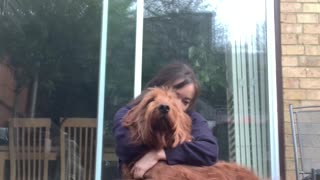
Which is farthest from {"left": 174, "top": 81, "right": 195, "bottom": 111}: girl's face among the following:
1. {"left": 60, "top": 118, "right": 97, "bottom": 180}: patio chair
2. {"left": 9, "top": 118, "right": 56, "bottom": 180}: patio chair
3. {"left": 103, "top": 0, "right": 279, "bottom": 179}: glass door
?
{"left": 9, "top": 118, "right": 56, "bottom": 180}: patio chair

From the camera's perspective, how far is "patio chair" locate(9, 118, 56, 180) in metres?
5.51

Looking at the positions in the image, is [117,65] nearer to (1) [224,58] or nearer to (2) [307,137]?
(1) [224,58]

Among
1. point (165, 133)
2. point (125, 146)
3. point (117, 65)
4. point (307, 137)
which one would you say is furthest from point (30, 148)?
point (165, 133)

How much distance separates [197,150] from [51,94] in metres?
3.51

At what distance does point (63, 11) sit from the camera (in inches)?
225

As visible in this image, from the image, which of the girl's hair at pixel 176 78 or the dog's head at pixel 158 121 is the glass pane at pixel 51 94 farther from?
the dog's head at pixel 158 121

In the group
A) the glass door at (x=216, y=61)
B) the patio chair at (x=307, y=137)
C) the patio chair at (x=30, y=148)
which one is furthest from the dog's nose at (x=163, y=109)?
the patio chair at (x=30, y=148)

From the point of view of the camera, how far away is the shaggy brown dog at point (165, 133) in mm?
2055

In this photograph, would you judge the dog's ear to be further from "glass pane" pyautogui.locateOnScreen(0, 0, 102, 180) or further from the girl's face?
"glass pane" pyautogui.locateOnScreen(0, 0, 102, 180)

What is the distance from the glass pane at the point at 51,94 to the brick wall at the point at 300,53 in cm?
165

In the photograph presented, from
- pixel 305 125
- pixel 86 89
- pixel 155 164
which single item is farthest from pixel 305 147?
pixel 155 164

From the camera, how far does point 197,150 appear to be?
7.27 ft

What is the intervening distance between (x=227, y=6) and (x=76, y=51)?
145cm

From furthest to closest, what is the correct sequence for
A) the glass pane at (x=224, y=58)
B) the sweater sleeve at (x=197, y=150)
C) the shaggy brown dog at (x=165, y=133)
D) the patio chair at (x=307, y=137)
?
the glass pane at (x=224, y=58) → the patio chair at (x=307, y=137) → the sweater sleeve at (x=197, y=150) → the shaggy brown dog at (x=165, y=133)
